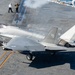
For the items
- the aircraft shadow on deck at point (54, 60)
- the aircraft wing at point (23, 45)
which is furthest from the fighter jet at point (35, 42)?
the aircraft shadow on deck at point (54, 60)

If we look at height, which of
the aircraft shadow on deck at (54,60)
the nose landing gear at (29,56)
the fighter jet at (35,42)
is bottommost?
the aircraft shadow on deck at (54,60)

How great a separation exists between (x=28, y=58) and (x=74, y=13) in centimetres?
2457

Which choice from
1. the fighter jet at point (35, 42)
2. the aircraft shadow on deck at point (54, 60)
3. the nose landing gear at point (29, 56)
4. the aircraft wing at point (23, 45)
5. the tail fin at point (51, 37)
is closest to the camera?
the aircraft wing at point (23, 45)

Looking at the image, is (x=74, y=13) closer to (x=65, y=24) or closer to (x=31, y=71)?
(x=65, y=24)

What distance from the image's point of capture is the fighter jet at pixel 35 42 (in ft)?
75.2

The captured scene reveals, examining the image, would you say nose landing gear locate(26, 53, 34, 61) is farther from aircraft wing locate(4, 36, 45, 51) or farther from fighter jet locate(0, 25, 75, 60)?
aircraft wing locate(4, 36, 45, 51)

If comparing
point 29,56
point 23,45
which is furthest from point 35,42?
point 23,45

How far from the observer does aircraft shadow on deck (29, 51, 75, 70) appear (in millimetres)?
23281

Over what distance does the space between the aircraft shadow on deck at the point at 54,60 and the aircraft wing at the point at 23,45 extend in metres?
1.46

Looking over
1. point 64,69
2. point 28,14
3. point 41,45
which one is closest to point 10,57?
point 41,45

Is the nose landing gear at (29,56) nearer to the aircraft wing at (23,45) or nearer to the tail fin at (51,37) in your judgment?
the aircraft wing at (23,45)

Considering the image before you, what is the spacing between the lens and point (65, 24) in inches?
1556

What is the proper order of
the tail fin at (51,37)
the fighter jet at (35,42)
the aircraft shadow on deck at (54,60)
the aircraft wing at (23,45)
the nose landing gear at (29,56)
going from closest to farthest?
the aircraft wing at (23,45), the fighter jet at (35,42), the aircraft shadow on deck at (54,60), the nose landing gear at (29,56), the tail fin at (51,37)

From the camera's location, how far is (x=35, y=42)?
2450 cm
